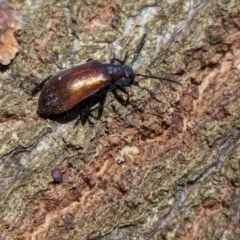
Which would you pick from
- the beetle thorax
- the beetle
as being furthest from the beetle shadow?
the beetle thorax

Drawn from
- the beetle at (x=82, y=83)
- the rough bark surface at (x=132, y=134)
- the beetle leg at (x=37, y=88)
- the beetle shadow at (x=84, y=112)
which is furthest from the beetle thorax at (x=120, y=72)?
the beetle leg at (x=37, y=88)

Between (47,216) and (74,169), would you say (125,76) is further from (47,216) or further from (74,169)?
(47,216)

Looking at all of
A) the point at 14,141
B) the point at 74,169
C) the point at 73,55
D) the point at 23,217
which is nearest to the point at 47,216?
the point at 23,217

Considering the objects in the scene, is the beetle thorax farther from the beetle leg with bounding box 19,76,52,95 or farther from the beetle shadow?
the beetle leg with bounding box 19,76,52,95

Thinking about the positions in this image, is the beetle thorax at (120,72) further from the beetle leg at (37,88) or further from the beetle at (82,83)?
the beetle leg at (37,88)

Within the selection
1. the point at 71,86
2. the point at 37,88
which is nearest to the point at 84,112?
the point at 71,86


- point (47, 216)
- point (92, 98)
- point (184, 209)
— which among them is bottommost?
point (184, 209)

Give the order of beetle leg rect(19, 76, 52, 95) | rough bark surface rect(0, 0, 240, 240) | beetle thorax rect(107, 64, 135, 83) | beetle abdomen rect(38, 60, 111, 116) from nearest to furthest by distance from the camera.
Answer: rough bark surface rect(0, 0, 240, 240) → beetle leg rect(19, 76, 52, 95) → beetle abdomen rect(38, 60, 111, 116) → beetle thorax rect(107, 64, 135, 83)
